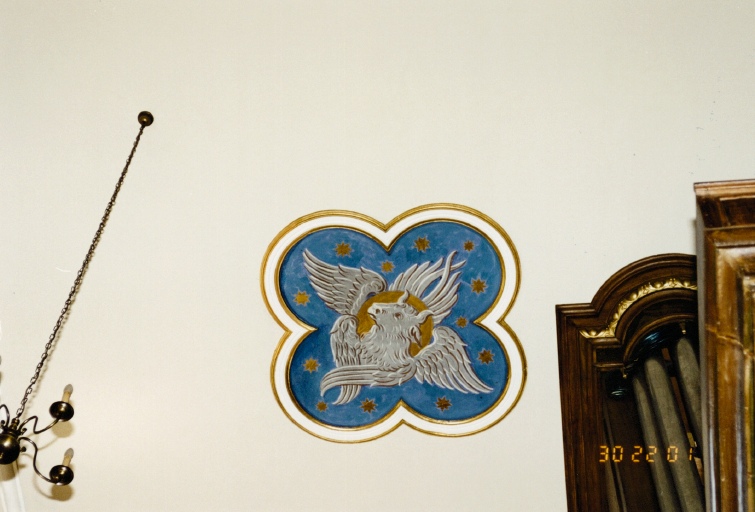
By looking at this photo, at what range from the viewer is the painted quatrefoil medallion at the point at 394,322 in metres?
4.40

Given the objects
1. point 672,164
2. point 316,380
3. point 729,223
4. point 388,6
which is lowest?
point 316,380

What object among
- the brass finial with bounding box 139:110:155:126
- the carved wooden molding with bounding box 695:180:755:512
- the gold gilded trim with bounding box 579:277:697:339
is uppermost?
the brass finial with bounding box 139:110:155:126

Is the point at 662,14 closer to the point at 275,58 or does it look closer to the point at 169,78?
the point at 275,58

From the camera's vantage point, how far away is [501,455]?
4531mm

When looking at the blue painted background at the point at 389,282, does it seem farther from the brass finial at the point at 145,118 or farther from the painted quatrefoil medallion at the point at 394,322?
the brass finial at the point at 145,118

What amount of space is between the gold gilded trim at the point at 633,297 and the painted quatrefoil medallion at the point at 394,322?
0.45m

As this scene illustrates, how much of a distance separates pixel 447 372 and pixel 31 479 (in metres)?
2.61

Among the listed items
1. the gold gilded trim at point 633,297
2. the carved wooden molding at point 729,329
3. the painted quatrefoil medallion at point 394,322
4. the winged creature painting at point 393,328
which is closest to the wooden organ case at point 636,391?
the gold gilded trim at point 633,297

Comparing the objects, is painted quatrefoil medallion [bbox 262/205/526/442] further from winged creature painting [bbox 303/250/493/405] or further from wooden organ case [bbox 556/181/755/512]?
wooden organ case [bbox 556/181/755/512]

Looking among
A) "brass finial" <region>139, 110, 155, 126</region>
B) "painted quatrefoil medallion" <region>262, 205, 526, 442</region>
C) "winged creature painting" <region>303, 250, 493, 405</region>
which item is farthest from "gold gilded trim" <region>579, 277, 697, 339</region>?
"brass finial" <region>139, 110, 155, 126</region>

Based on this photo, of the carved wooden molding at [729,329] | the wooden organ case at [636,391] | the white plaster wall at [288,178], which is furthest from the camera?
the wooden organ case at [636,391]

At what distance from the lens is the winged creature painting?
4422mm

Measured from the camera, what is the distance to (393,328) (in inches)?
175

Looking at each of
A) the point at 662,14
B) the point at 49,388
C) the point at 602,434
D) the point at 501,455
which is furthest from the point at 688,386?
the point at 49,388
